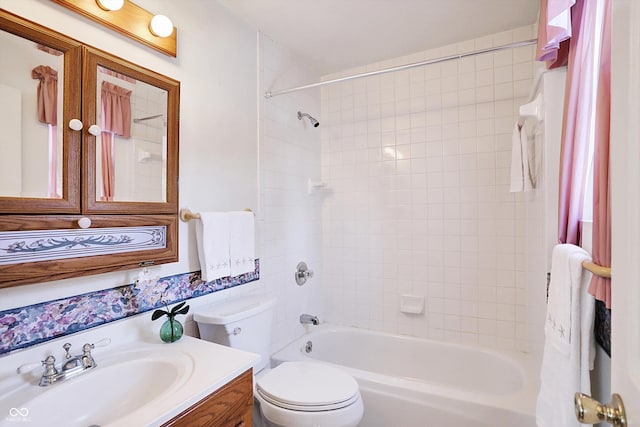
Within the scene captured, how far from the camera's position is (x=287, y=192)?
7.72ft

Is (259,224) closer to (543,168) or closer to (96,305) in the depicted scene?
(96,305)

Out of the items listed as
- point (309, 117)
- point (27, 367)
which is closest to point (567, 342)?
point (27, 367)

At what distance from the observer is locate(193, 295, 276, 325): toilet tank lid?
1.51 m

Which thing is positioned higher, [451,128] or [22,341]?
[451,128]

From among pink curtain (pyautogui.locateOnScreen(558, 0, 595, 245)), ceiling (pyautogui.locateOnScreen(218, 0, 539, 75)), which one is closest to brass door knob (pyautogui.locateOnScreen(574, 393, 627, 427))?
pink curtain (pyautogui.locateOnScreen(558, 0, 595, 245))

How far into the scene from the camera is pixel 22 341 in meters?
1.03

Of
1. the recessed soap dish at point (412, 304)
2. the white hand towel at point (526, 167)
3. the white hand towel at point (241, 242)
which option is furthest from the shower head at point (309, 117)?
the recessed soap dish at point (412, 304)

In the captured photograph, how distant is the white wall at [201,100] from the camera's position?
3.92 feet

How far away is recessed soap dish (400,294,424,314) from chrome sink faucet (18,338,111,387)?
1.94 meters

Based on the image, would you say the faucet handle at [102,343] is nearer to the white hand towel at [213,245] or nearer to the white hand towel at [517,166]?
the white hand towel at [213,245]

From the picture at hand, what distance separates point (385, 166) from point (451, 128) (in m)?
0.53

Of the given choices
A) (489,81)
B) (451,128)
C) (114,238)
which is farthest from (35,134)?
(489,81)

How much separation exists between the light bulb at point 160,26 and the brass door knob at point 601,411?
1.77 m

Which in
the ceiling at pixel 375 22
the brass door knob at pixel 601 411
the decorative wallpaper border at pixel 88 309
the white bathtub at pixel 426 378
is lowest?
the white bathtub at pixel 426 378
